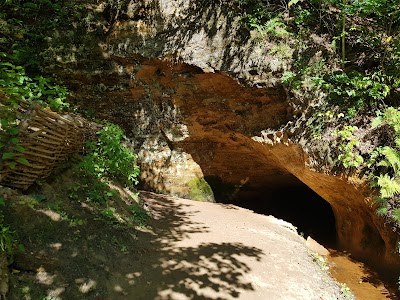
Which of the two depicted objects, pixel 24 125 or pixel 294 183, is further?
pixel 294 183

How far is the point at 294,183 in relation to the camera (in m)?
11.0

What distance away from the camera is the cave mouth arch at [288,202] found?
10.2 meters

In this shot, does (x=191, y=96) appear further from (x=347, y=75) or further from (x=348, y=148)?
(x=348, y=148)

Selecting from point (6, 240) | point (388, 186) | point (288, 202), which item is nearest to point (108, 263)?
point (6, 240)

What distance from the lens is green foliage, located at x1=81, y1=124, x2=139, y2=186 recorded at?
18.0 ft

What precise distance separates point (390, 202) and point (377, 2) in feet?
12.3

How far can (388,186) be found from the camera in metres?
5.12

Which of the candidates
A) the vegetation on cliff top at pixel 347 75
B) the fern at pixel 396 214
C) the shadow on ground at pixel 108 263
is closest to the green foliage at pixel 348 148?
the vegetation on cliff top at pixel 347 75

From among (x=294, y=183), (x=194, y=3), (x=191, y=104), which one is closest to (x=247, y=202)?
(x=294, y=183)

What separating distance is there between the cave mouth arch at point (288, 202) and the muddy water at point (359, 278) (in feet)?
9.30

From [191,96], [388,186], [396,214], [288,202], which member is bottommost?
[288,202]

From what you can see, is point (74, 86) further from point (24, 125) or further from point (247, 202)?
point (247, 202)

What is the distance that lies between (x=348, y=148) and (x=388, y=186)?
1019 mm

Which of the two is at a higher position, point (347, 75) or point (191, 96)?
point (347, 75)
